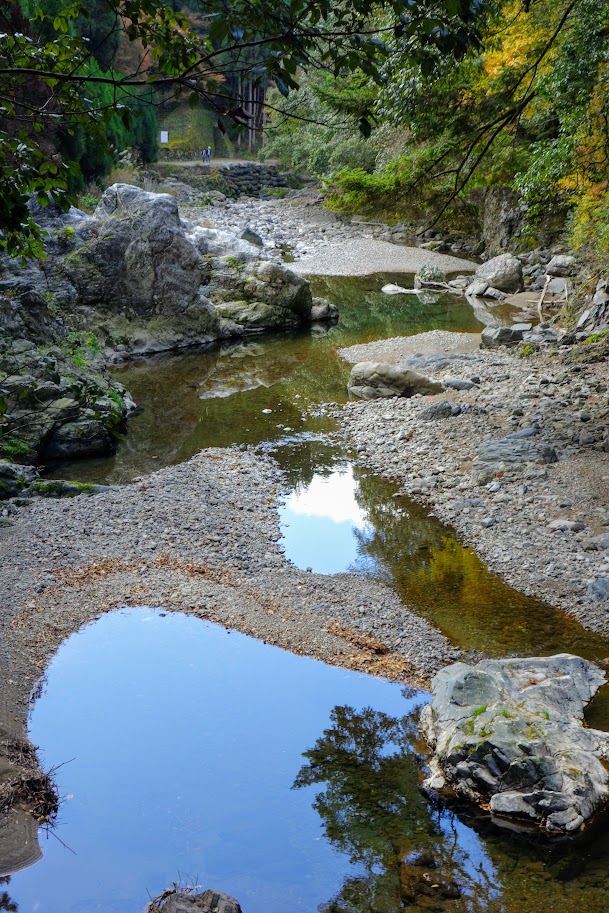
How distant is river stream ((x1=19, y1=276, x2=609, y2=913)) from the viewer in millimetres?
4805

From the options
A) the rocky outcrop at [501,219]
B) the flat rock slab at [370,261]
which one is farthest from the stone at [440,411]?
the flat rock slab at [370,261]

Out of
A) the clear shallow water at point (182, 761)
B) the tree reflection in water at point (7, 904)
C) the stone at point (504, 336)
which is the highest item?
the stone at point (504, 336)

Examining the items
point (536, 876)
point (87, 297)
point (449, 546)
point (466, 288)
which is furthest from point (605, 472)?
point (466, 288)

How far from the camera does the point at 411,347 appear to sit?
18.4 metres

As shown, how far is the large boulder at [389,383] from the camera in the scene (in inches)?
589

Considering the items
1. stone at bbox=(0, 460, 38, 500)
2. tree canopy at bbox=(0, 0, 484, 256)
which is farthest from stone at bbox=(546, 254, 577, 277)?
tree canopy at bbox=(0, 0, 484, 256)

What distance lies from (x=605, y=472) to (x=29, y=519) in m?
7.18

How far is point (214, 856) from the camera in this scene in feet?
16.5

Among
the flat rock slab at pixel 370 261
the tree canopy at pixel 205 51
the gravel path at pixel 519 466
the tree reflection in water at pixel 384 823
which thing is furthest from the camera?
the flat rock slab at pixel 370 261

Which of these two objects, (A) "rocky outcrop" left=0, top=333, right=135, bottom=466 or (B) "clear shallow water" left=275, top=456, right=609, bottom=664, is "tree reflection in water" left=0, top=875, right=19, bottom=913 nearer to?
(B) "clear shallow water" left=275, top=456, right=609, bottom=664

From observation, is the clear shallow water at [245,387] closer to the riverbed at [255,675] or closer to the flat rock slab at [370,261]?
the riverbed at [255,675]

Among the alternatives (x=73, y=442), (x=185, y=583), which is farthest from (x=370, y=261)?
(x=185, y=583)

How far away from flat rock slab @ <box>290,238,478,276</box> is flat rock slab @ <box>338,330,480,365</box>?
972 cm

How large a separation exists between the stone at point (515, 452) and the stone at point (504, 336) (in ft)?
21.5
